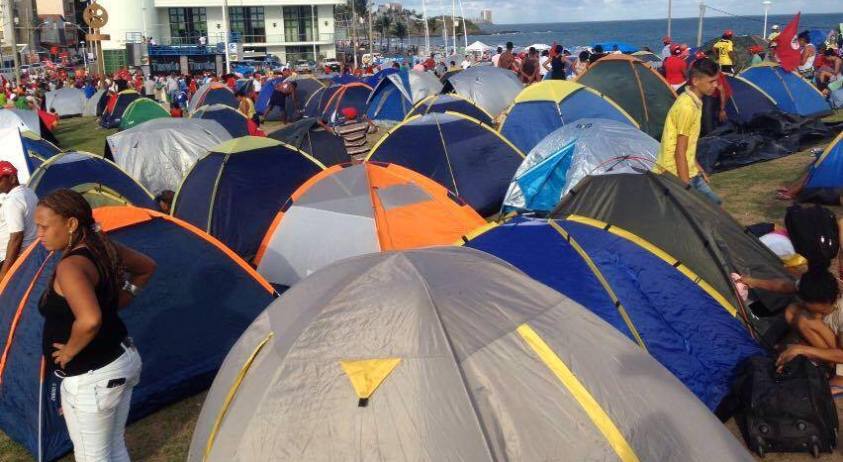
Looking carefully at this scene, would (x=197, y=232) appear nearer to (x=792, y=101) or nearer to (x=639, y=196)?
(x=639, y=196)

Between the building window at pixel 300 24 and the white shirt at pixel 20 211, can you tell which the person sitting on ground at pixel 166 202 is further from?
the building window at pixel 300 24

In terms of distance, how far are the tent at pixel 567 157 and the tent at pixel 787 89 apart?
7201 millimetres

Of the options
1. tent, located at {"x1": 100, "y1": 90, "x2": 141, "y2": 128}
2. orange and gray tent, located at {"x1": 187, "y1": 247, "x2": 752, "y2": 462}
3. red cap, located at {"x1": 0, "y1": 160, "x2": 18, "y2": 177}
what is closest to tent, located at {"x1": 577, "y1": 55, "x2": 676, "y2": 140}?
red cap, located at {"x1": 0, "y1": 160, "x2": 18, "y2": 177}

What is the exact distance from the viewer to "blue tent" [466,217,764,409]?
15.0ft

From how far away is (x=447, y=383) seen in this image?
9.18 feet

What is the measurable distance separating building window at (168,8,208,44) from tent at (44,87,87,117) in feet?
97.7

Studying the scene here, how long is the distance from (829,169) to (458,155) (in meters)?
4.71

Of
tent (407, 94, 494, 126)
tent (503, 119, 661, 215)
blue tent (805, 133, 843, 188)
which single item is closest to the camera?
tent (503, 119, 661, 215)

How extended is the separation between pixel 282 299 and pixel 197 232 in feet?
7.66

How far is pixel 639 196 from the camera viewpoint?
17.8 ft

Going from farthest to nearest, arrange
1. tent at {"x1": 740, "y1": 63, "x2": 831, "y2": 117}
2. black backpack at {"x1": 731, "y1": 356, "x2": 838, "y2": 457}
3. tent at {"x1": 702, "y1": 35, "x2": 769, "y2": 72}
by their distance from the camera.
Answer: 1. tent at {"x1": 702, "y1": 35, "x2": 769, "y2": 72}
2. tent at {"x1": 740, "y1": 63, "x2": 831, "y2": 117}
3. black backpack at {"x1": 731, "y1": 356, "x2": 838, "y2": 457}

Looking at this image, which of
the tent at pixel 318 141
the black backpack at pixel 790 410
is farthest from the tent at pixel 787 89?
the black backpack at pixel 790 410

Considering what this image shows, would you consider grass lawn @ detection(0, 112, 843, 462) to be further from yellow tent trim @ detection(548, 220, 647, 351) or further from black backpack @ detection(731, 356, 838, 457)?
yellow tent trim @ detection(548, 220, 647, 351)

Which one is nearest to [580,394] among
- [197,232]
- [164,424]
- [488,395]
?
[488,395]
